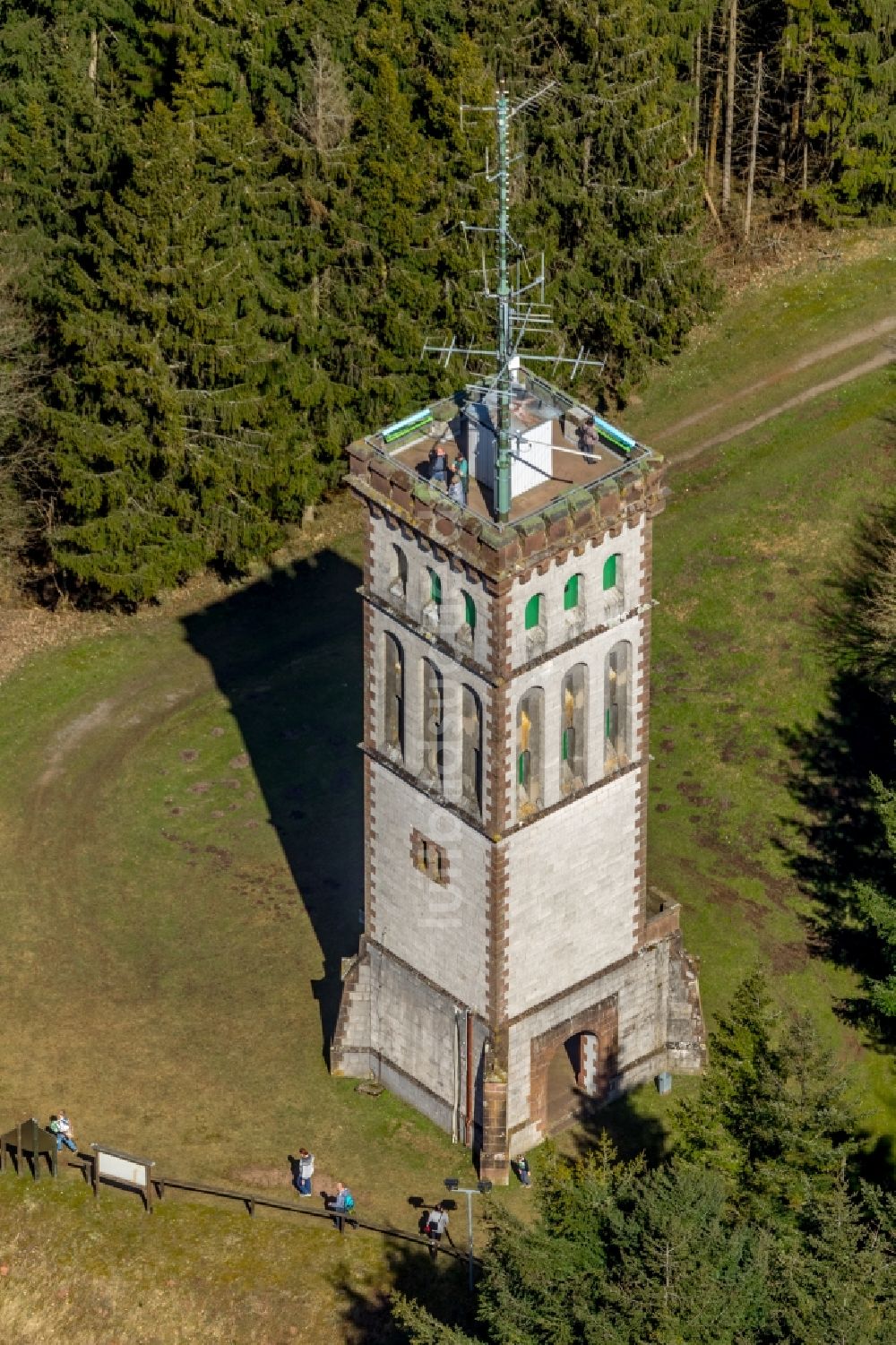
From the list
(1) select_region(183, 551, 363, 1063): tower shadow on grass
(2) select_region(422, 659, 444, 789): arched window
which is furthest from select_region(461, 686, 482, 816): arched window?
(1) select_region(183, 551, 363, 1063): tower shadow on grass

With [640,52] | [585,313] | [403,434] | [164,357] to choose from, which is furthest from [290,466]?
[403,434]

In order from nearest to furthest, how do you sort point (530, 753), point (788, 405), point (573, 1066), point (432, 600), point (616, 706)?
1. point (432, 600)
2. point (530, 753)
3. point (616, 706)
4. point (573, 1066)
5. point (788, 405)

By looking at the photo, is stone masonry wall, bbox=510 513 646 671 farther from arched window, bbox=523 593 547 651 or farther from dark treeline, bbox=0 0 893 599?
dark treeline, bbox=0 0 893 599

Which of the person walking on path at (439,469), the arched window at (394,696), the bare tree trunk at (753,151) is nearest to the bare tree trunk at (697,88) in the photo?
the bare tree trunk at (753,151)

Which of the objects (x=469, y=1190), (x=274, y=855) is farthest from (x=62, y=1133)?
(x=274, y=855)

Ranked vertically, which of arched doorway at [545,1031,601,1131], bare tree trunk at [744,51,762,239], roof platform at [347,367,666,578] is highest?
roof platform at [347,367,666,578]

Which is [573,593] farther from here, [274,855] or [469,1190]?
[274,855]

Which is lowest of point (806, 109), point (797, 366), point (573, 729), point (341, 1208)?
point (341, 1208)
